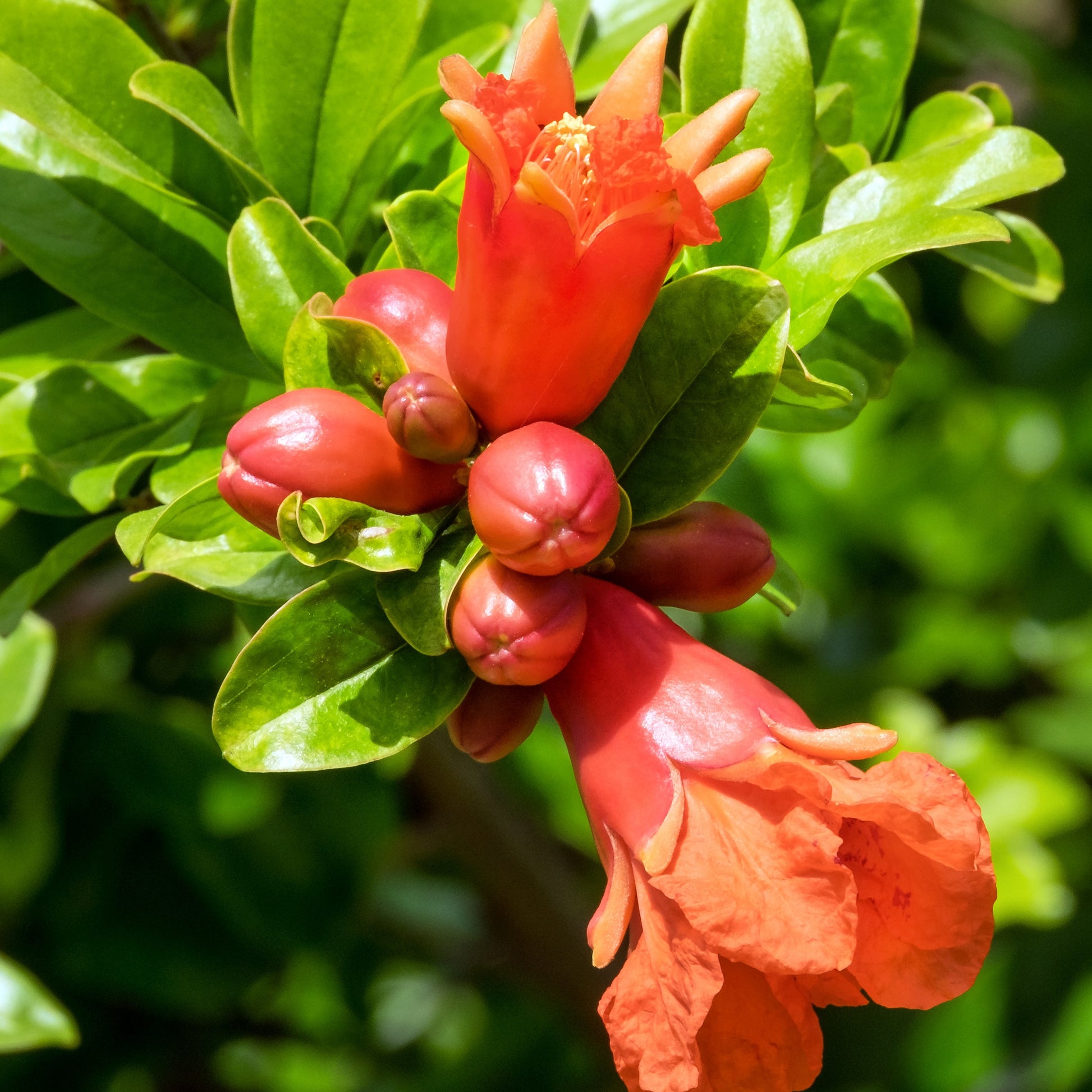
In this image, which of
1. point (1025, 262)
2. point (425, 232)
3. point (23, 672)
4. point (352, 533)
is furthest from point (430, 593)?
point (23, 672)

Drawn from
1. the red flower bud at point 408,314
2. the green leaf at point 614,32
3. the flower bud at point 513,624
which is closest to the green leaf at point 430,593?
the flower bud at point 513,624

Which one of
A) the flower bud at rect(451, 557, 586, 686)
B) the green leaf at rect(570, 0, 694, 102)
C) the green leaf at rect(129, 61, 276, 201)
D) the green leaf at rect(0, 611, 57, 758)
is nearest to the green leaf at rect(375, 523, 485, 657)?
the flower bud at rect(451, 557, 586, 686)

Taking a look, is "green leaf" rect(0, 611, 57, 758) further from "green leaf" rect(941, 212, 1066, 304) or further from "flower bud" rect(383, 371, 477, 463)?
"green leaf" rect(941, 212, 1066, 304)

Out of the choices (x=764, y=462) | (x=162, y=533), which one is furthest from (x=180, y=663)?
(x=162, y=533)

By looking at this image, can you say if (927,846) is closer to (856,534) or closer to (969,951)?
(969,951)

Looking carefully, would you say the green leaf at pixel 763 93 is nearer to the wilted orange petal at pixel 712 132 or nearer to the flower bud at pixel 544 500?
the wilted orange petal at pixel 712 132

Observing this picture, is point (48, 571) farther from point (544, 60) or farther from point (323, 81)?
point (544, 60)
